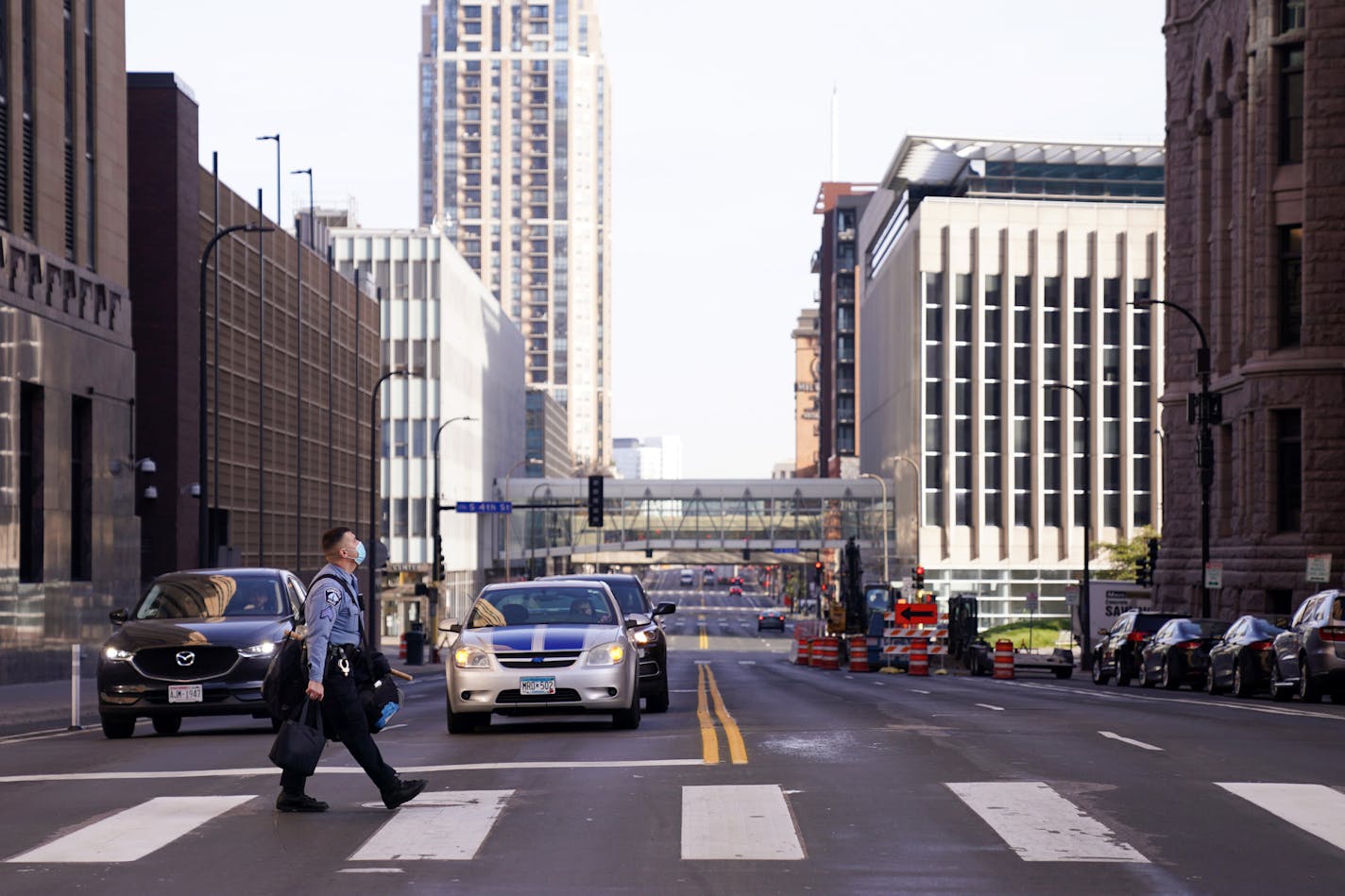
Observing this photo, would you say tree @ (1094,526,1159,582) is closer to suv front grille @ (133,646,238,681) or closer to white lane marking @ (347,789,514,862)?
suv front grille @ (133,646,238,681)

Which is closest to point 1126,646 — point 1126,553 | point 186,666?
point 186,666

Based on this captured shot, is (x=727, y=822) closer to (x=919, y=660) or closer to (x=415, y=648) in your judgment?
(x=919, y=660)

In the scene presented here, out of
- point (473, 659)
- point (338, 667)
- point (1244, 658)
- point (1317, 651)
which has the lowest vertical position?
point (1244, 658)

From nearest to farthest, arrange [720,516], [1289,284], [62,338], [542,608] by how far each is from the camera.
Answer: [542,608] → [62,338] → [1289,284] → [720,516]

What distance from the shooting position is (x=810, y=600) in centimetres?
16238

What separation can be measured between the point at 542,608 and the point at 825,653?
39448 mm

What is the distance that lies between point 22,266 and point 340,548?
27759mm

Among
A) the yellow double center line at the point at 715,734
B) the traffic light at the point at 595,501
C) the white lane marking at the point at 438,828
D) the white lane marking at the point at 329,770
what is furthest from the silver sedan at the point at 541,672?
the traffic light at the point at 595,501

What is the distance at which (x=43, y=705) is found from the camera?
90.9 ft

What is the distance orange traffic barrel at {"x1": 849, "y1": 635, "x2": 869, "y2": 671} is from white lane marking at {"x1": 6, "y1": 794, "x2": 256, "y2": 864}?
42762mm

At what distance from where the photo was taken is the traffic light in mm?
68419

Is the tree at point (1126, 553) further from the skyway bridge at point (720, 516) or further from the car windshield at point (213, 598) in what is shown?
the car windshield at point (213, 598)

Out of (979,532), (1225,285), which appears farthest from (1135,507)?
(1225,285)

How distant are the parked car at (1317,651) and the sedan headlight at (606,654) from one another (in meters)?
13.2
